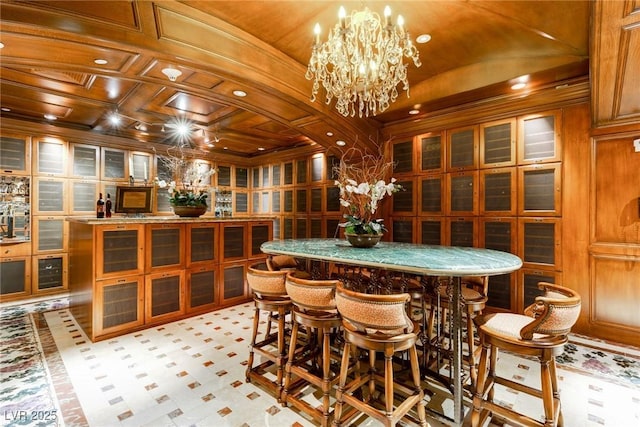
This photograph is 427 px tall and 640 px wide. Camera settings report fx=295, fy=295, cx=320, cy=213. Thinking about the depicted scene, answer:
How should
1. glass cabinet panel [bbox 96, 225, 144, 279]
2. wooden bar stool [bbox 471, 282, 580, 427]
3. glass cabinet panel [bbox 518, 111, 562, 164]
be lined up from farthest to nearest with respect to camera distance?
glass cabinet panel [bbox 518, 111, 562, 164] → glass cabinet panel [bbox 96, 225, 144, 279] → wooden bar stool [bbox 471, 282, 580, 427]

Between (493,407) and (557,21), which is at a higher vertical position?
(557,21)

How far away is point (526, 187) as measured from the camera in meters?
3.59

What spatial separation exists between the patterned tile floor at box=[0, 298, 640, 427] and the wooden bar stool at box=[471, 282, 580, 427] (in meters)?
0.43

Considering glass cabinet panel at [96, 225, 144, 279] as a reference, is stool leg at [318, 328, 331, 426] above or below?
below

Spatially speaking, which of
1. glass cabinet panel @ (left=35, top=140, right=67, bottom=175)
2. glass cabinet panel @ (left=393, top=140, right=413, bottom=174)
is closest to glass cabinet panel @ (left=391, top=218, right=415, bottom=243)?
glass cabinet panel @ (left=393, top=140, right=413, bottom=174)

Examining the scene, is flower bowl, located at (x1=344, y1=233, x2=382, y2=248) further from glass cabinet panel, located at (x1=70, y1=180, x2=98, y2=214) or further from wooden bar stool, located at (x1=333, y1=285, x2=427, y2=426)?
glass cabinet panel, located at (x1=70, y1=180, x2=98, y2=214)

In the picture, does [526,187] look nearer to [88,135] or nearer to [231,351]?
[231,351]

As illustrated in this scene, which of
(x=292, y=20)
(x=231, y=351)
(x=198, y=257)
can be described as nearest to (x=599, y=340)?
(x=231, y=351)

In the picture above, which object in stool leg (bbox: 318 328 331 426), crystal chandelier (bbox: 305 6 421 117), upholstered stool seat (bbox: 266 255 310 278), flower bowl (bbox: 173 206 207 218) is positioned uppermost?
crystal chandelier (bbox: 305 6 421 117)

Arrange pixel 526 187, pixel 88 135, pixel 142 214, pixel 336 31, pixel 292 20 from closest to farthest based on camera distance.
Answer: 1. pixel 336 31
2. pixel 292 20
3. pixel 526 187
4. pixel 88 135
5. pixel 142 214

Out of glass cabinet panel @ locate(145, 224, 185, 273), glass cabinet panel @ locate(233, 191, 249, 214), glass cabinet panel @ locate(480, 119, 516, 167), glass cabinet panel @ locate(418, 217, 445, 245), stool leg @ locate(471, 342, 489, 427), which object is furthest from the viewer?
glass cabinet panel @ locate(233, 191, 249, 214)

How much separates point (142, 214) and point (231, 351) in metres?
3.63

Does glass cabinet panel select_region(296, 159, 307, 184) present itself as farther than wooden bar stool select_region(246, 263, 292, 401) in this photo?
Yes

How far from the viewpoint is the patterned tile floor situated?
201 cm
